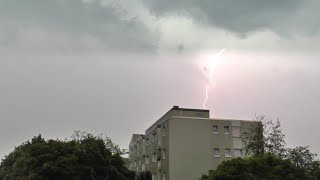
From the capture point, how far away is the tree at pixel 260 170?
35812 millimetres

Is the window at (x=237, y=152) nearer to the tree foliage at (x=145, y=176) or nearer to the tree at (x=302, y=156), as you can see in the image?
the tree at (x=302, y=156)

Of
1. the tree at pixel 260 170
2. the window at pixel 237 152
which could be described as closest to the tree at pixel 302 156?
the window at pixel 237 152

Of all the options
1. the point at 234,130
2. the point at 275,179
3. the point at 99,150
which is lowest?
the point at 275,179

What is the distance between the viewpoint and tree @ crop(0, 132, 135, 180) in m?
39.0

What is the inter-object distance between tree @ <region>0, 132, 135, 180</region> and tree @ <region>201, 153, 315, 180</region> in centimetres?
1114

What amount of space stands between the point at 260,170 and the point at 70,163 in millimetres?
17388

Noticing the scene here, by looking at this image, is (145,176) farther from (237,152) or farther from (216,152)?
(237,152)

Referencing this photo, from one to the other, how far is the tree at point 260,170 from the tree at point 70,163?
11.1 meters

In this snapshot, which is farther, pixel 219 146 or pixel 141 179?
pixel 141 179

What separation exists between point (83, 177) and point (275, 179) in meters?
17.9

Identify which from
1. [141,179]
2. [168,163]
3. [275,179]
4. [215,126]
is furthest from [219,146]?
[275,179]

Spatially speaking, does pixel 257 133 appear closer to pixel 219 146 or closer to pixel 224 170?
pixel 219 146

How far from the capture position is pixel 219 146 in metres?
52.9

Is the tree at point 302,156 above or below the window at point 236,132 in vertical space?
below
